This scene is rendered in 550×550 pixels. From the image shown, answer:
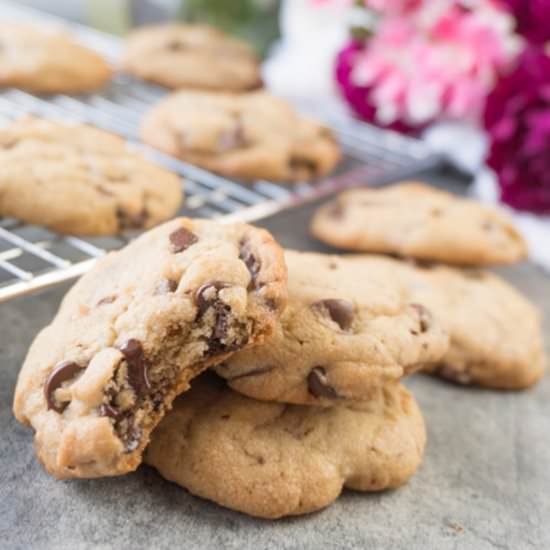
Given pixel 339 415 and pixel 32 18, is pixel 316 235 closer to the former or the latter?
pixel 339 415

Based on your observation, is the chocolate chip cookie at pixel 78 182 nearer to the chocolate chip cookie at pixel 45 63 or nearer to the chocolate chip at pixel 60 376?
the chocolate chip cookie at pixel 45 63

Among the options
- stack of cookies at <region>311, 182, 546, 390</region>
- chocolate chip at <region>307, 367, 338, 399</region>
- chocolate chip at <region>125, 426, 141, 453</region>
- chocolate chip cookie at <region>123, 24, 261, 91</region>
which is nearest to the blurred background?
chocolate chip cookie at <region>123, 24, 261, 91</region>

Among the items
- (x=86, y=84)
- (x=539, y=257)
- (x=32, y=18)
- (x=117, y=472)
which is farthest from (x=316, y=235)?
(x=32, y=18)

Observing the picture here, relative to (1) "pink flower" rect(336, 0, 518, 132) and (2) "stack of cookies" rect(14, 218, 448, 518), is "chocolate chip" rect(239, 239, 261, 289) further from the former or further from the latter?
(1) "pink flower" rect(336, 0, 518, 132)

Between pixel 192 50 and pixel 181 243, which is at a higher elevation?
pixel 181 243

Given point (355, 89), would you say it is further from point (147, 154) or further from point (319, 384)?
point (319, 384)

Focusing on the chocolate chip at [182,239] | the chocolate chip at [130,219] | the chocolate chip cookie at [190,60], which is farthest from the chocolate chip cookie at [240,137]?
the chocolate chip at [182,239]
